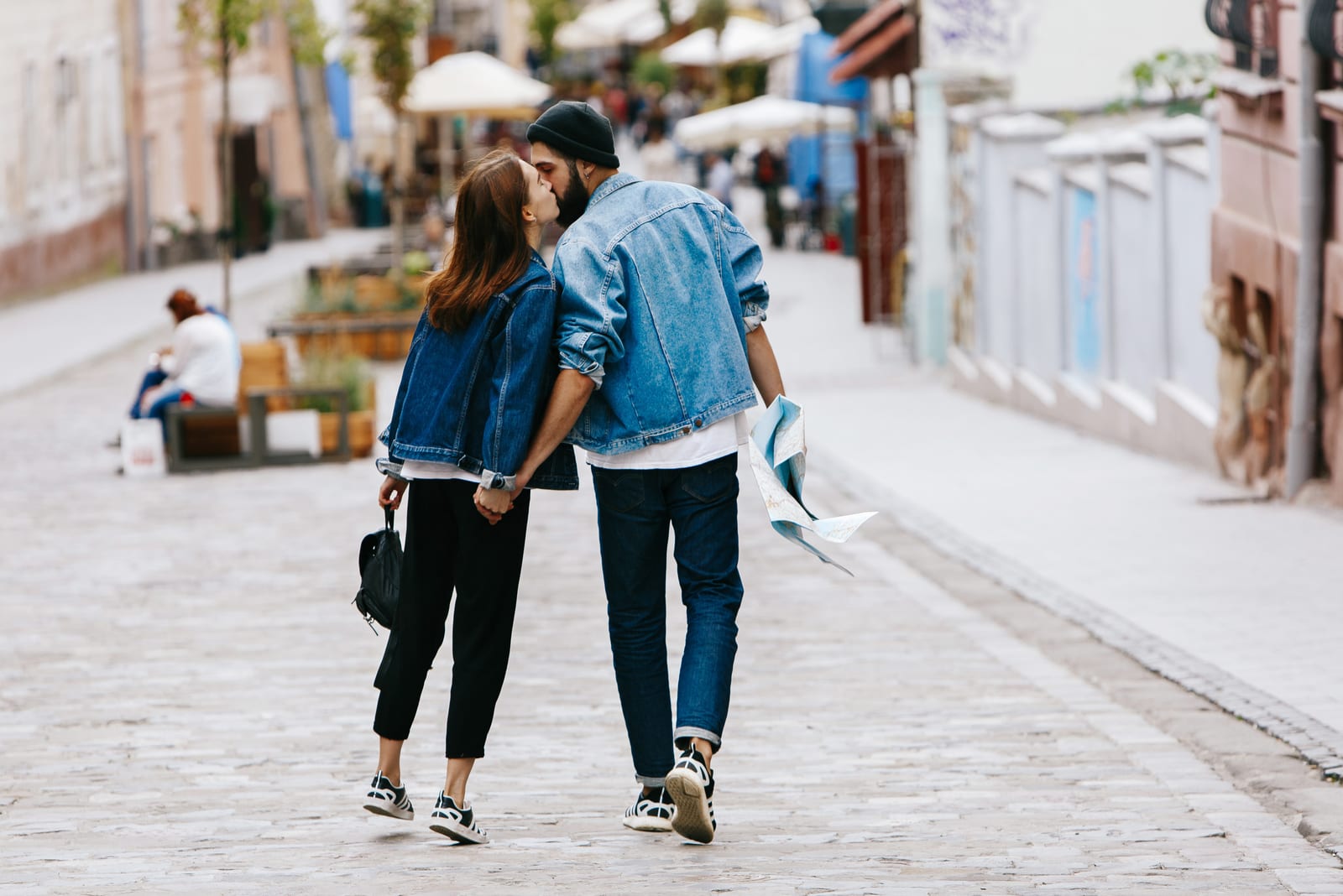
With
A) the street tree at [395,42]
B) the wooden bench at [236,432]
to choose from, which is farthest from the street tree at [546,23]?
the wooden bench at [236,432]

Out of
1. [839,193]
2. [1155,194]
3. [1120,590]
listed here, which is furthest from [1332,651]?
[839,193]

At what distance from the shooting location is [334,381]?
15.0m

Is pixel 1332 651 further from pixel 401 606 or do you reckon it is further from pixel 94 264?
pixel 94 264

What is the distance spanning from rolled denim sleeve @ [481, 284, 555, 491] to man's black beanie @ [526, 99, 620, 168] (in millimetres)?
361

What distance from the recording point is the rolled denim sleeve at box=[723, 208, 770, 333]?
17.9 feet

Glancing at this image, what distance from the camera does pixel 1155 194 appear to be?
13672mm

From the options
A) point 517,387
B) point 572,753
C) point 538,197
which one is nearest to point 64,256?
point 572,753

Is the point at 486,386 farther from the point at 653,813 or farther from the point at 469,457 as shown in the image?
the point at 653,813

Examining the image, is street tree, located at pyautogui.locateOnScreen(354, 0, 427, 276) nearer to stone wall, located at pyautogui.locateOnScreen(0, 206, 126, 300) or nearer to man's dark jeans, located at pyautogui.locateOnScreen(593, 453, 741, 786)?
stone wall, located at pyautogui.locateOnScreen(0, 206, 126, 300)

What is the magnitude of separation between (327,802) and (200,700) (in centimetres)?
159

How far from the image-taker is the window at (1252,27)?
11.9m

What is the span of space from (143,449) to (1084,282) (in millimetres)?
6293

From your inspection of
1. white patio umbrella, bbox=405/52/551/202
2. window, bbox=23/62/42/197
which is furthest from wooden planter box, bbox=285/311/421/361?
window, bbox=23/62/42/197

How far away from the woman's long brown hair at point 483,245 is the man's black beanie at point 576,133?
0.13 meters
